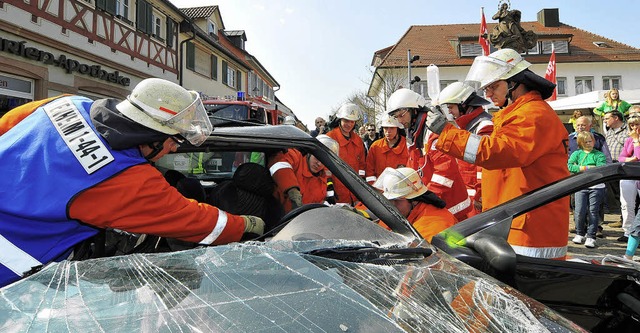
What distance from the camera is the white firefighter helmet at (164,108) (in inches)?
68.7

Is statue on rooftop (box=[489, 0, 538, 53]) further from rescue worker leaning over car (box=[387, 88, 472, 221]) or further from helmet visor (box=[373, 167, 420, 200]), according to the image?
helmet visor (box=[373, 167, 420, 200])

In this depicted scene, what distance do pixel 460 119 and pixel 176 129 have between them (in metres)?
2.69

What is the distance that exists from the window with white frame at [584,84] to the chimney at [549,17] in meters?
6.29

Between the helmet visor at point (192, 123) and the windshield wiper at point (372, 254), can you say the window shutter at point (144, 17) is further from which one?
the windshield wiper at point (372, 254)

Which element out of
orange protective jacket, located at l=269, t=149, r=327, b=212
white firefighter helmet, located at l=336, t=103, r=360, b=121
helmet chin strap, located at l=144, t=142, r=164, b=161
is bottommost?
orange protective jacket, located at l=269, t=149, r=327, b=212

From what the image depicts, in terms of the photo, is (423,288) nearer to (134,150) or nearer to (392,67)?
(134,150)

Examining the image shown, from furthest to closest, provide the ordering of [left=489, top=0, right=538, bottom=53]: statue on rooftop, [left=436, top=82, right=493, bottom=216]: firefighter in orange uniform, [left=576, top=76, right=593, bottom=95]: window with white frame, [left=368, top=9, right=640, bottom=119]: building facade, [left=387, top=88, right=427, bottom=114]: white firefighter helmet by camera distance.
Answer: [left=576, top=76, right=593, bottom=95]: window with white frame < [left=368, top=9, right=640, bottom=119]: building facade < [left=489, top=0, right=538, bottom=53]: statue on rooftop < [left=387, top=88, right=427, bottom=114]: white firefighter helmet < [left=436, top=82, right=493, bottom=216]: firefighter in orange uniform

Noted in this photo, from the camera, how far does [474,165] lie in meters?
3.45

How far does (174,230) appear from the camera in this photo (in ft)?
5.70

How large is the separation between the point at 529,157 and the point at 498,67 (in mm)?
637

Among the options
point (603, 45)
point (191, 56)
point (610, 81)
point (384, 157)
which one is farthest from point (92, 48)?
point (603, 45)

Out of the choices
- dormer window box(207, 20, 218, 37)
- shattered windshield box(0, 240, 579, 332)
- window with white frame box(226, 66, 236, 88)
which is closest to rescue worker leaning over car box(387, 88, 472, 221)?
shattered windshield box(0, 240, 579, 332)

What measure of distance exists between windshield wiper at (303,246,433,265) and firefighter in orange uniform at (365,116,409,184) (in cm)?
344

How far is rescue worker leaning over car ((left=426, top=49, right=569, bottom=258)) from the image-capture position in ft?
7.66
